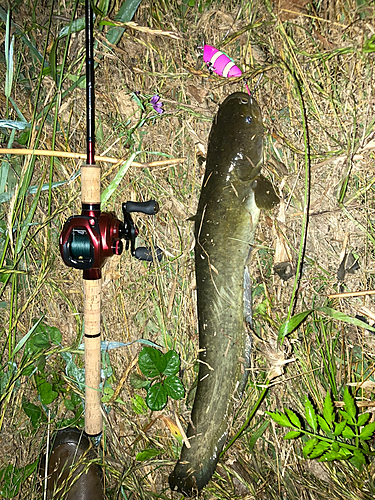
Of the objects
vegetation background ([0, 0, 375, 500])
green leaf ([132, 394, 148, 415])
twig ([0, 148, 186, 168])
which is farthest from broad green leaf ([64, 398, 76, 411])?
twig ([0, 148, 186, 168])

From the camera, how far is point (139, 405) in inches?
82.8

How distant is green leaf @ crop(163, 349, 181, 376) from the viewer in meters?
1.97

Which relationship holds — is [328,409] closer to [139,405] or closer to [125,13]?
[139,405]

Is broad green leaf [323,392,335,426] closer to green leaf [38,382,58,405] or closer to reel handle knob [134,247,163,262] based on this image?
reel handle knob [134,247,163,262]

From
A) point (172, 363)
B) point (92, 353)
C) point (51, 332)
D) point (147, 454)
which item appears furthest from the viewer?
point (51, 332)

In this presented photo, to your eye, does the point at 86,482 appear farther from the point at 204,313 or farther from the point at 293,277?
the point at 293,277

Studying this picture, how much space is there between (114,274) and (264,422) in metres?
1.19

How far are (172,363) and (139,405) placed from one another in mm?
382

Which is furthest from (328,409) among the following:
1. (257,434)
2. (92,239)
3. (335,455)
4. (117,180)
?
(117,180)

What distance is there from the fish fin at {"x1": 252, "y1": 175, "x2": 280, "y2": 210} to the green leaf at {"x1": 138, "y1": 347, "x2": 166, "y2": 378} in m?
1.01

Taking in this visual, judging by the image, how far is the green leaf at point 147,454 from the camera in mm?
2076

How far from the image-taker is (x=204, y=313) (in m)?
1.80

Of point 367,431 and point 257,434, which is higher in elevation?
point 367,431

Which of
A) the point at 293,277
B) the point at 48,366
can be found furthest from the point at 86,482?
the point at 293,277
